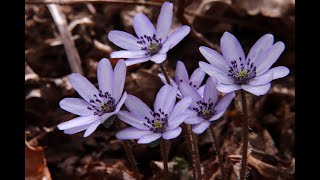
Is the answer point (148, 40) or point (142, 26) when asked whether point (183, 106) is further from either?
point (142, 26)

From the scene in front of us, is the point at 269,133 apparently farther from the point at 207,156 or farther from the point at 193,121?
the point at 193,121

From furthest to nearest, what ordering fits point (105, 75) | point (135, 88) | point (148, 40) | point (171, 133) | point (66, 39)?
point (66, 39) → point (135, 88) → point (148, 40) → point (105, 75) → point (171, 133)

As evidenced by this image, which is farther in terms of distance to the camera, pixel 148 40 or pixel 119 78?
pixel 148 40

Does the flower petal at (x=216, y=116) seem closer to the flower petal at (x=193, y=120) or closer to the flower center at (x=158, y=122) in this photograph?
the flower petal at (x=193, y=120)

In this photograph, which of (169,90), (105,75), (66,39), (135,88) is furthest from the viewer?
(66,39)

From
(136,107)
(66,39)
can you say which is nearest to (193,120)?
(136,107)

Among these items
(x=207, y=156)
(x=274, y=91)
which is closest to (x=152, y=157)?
(x=207, y=156)

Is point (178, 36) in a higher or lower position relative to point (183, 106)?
higher

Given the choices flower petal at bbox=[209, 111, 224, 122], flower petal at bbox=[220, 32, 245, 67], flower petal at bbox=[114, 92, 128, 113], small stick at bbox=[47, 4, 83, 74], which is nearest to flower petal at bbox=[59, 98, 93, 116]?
flower petal at bbox=[114, 92, 128, 113]
